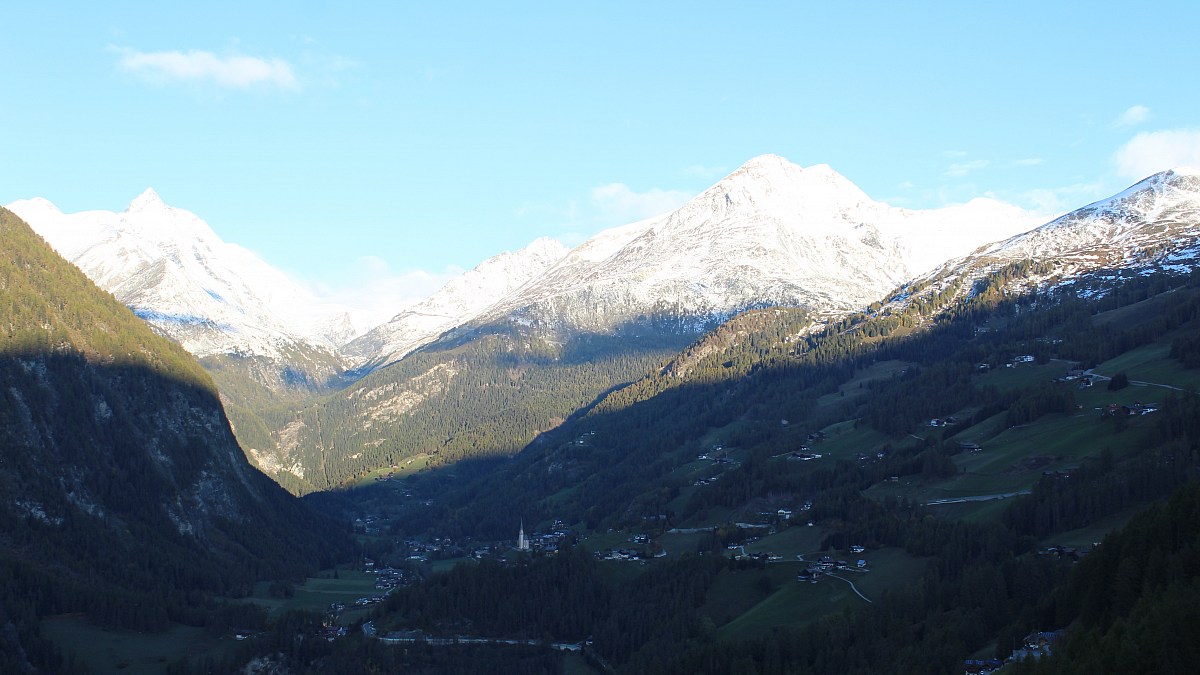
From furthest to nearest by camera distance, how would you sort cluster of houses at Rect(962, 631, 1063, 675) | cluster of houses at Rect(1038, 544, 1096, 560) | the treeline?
cluster of houses at Rect(1038, 544, 1096, 560) < cluster of houses at Rect(962, 631, 1063, 675) < the treeline

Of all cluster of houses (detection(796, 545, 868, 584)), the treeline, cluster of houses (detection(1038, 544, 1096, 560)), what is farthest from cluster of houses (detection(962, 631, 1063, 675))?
cluster of houses (detection(796, 545, 868, 584))

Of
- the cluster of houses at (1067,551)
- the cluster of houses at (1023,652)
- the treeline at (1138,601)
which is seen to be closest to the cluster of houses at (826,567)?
the cluster of houses at (1067,551)

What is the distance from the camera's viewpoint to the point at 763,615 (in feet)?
589

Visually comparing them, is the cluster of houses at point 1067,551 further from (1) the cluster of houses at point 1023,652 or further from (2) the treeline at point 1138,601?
(1) the cluster of houses at point 1023,652

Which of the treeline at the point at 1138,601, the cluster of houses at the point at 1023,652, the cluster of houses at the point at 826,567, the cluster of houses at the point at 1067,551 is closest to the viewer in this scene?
the treeline at the point at 1138,601

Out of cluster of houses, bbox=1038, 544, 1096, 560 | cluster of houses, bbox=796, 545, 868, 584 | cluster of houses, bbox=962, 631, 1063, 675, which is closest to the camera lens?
cluster of houses, bbox=962, 631, 1063, 675

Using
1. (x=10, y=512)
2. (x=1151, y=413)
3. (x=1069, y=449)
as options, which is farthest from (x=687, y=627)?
(x=10, y=512)

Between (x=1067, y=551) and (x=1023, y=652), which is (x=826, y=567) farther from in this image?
(x=1023, y=652)

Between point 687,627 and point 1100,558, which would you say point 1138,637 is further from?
point 687,627

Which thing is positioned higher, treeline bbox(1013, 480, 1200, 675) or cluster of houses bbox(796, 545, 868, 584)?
treeline bbox(1013, 480, 1200, 675)

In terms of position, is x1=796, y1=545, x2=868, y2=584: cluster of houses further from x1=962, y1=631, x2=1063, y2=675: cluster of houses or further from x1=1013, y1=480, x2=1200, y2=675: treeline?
x1=962, y1=631, x2=1063, y2=675: cluster of houses

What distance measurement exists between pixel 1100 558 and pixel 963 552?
42897 mm

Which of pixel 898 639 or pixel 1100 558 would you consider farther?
pixel 898 639

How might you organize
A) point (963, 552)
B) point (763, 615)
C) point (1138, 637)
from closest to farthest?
1. point (1138, 637)
2. point (963, 552)
3. point (763, 615)
